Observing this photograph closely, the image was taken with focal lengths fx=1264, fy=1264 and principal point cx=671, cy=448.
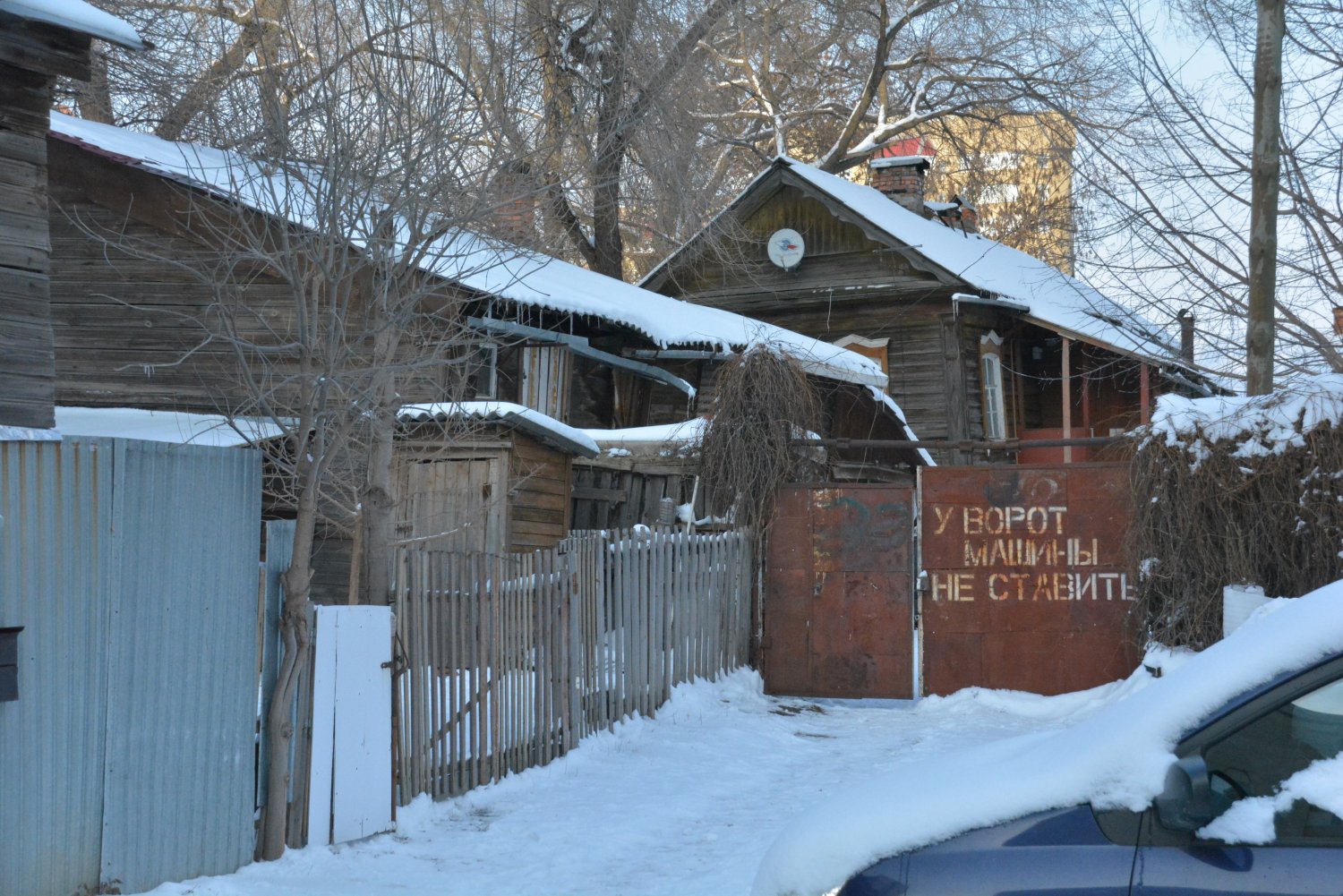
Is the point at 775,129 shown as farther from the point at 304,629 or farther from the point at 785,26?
the point at 304,629

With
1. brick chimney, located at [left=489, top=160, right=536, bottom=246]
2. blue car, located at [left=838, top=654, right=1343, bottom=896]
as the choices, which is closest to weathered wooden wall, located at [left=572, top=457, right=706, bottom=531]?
brick chimney, located at [left=489, top=160, right=536, bottom=246]

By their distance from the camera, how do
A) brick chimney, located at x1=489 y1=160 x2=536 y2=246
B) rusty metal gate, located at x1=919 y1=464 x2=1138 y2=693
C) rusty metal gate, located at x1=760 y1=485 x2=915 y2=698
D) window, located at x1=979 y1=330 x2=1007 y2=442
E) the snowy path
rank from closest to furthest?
the snowy path → brick chimney, located at x1=489 y1=160 x2=536 y2=246 → rusty metal gate, located at x1=919 y1=464 x2=1138 y2=693 → rusty metal gate, located at x1=760 y1=485 x2=915 y2=698 → window, located at x1=979 y1=330 x2=1007 y2=442

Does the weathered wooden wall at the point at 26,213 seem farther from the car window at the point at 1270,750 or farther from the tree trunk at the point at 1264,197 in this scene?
the tree trunk at the point at 1264,197

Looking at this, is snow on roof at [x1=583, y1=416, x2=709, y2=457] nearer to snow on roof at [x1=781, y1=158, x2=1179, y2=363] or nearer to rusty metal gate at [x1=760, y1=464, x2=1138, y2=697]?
rusty metal gate at [x1=760, y1=464, x2=1138, y2=697]

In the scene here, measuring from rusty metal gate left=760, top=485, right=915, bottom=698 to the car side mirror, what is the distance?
8180mm

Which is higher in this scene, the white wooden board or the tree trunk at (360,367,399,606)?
the tree trunk at (360,367,399,606)

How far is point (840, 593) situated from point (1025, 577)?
1.65m

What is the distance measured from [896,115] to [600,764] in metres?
25.7

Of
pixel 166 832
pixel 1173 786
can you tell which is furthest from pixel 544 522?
pixel 1173 786

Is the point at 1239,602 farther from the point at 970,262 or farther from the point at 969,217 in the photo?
Answer: the point at 969,217

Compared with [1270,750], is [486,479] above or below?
above

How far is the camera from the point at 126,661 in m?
5.48

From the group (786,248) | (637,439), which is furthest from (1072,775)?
(786,248)

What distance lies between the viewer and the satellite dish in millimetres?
25125
